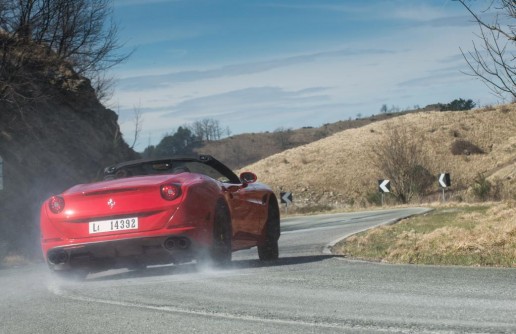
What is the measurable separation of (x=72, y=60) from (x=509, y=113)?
87762mm

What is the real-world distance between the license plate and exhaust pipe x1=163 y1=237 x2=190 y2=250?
393 mm

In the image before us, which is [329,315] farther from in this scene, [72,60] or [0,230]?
[72,60]

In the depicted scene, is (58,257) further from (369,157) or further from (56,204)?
(369,157)

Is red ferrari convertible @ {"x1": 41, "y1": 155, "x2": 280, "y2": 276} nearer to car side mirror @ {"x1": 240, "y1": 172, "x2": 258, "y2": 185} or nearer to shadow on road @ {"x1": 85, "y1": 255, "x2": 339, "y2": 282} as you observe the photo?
shadow on road @ {"x1": 85, "y1": 255, "x2": 339, "y2": 282}

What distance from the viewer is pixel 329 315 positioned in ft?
19.9

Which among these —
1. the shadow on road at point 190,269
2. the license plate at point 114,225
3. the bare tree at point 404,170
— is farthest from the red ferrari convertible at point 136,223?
the bare tree at point 404,170

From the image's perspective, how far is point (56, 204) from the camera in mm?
9289

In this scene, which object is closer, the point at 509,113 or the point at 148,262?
the point at 148,262

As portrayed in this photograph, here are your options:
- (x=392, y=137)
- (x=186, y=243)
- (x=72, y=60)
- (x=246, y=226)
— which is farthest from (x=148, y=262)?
(x=392, y=137)

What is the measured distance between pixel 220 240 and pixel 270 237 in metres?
2.11

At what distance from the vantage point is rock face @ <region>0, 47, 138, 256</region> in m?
25.7

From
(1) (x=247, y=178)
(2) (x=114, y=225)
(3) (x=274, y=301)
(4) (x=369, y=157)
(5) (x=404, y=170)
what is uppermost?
(4) (x=369, y=157)

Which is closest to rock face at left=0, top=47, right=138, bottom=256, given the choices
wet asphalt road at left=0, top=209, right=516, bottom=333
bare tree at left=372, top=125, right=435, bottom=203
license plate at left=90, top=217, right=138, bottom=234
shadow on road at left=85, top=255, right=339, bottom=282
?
shadow on road at left=85, top=255, right=339, bottom=282

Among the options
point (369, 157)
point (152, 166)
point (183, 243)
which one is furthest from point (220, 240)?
point (369, 157)
